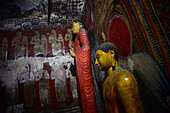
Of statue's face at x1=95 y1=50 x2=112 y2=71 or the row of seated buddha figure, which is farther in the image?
the row of seated buddha figure

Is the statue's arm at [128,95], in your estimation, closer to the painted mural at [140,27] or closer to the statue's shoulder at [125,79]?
the statue's shoulder at [125,79]

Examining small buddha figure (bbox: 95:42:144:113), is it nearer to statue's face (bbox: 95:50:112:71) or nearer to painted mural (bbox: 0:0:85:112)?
statue's face (bbox: 95:50:112:71)

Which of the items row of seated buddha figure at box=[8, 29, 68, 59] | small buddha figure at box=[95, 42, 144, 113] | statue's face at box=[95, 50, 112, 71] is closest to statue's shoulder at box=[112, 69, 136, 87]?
small buddha figure at box=[95, 42, 144, 113]

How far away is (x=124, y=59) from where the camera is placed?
1275 mm

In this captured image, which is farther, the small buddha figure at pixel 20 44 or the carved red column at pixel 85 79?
the small buddha figure at pixel 20 44

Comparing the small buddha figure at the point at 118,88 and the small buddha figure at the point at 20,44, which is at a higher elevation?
the small buddha figure at the point at 20,44

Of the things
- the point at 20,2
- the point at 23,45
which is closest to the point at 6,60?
the point at 23,45

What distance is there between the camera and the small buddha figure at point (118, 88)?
2.65 ft

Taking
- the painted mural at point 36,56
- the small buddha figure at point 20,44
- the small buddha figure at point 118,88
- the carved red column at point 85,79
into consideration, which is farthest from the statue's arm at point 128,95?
the small buddha figure at point 20,44

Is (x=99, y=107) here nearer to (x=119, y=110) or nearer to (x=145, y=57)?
(x=119, y=110)

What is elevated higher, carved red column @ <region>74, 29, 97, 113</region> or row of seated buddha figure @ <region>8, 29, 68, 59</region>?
row of seated buddha figure @ <region>8, 29, 68, 59</region>

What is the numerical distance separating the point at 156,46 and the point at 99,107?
1594mm

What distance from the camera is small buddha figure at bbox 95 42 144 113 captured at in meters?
0.81

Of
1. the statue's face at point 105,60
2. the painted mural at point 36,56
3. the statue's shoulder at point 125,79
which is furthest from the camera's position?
the painted mural at point 36,56
